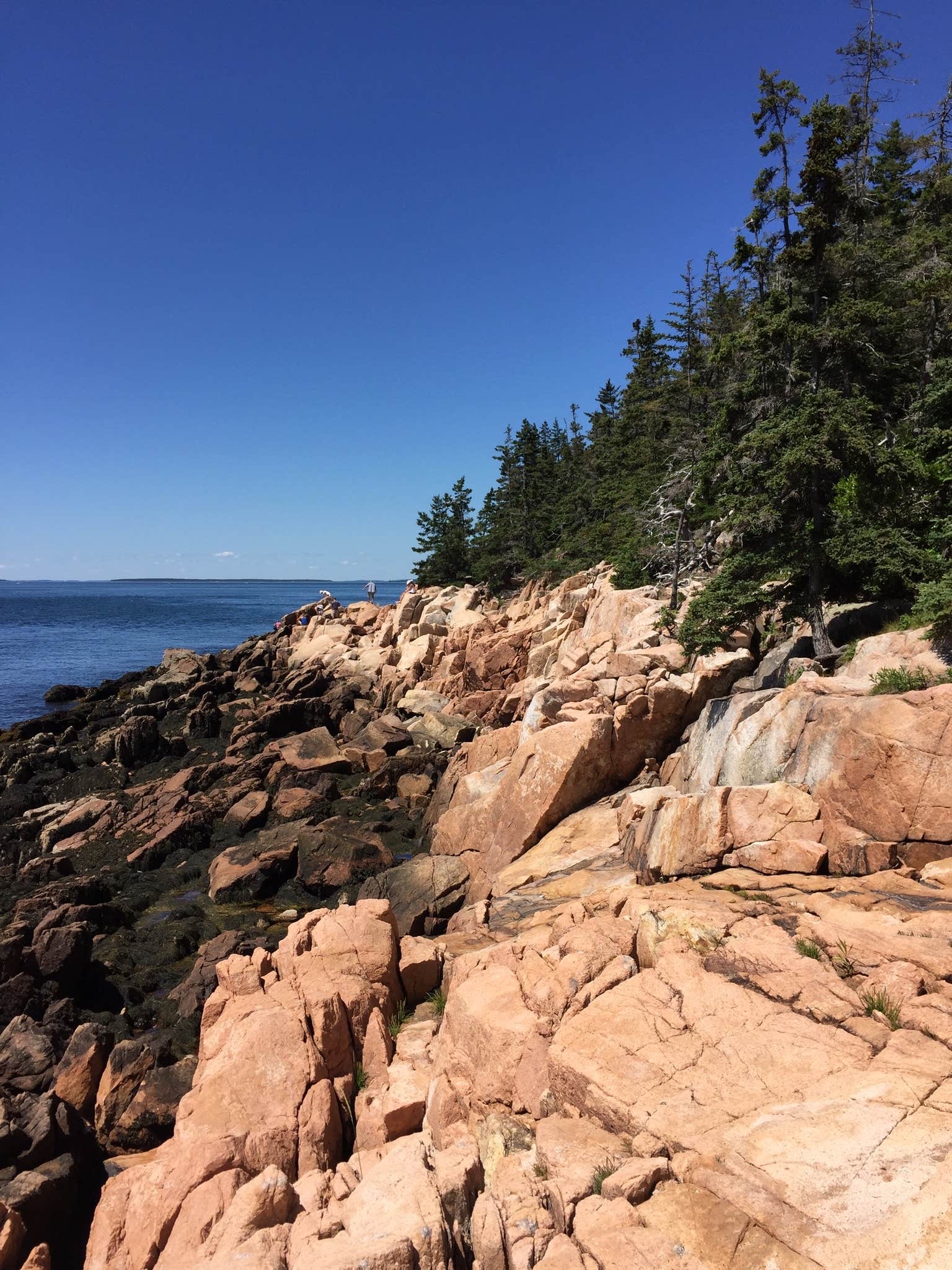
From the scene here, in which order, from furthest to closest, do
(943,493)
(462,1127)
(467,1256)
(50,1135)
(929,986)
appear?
(943,493)
(50,1135)
(462,1127)
(929,986)
(467,1256)

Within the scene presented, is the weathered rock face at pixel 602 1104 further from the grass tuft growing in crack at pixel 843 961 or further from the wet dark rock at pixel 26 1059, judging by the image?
the wet dark rock at pixel 26 1059

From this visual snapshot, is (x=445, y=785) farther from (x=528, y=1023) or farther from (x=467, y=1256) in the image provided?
(x=467, y=1256)

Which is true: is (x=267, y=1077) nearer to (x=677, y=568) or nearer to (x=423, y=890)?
(x=423, y=890)

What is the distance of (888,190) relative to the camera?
131ft

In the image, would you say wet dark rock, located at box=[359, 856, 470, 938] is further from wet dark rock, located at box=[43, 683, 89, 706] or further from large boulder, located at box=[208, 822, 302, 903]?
wet dark rock, located at box=[43, 683, 89, 706]

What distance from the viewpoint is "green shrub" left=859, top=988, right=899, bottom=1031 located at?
677 centimetres

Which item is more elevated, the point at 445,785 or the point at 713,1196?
the point at 713,1196

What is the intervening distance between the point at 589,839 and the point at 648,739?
372 cm

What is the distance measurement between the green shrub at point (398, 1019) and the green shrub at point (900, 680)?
10.4 meters

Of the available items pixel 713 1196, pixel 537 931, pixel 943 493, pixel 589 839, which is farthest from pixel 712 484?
pixel 713 1196

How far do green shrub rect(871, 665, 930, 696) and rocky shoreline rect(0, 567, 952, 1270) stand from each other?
0.68 m

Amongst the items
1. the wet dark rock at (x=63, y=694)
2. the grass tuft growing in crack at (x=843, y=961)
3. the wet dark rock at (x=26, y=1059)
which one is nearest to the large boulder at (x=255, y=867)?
the wet dark rock at (x=26, y=1059)

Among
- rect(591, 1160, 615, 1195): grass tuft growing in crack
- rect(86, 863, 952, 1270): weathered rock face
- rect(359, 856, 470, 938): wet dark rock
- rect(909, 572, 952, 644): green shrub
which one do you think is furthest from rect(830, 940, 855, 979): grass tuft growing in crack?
rect(359, 856, 470, 938): wet dark rock

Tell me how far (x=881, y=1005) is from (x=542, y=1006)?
4.10 m
